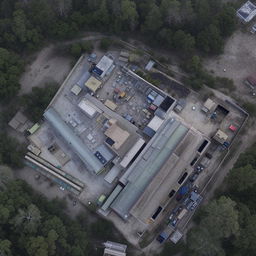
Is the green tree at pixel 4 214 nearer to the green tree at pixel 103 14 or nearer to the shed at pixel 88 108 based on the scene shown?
the shed at pixel 88 108

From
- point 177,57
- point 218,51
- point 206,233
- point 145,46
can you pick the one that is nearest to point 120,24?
point 145,46

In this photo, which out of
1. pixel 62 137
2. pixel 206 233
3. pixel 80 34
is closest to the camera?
pixel 206 233

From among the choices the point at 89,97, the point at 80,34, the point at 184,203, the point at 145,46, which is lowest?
the point at 184,203

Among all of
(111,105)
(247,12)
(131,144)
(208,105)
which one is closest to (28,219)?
(131,144)

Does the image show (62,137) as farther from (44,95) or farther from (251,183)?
(251,183)

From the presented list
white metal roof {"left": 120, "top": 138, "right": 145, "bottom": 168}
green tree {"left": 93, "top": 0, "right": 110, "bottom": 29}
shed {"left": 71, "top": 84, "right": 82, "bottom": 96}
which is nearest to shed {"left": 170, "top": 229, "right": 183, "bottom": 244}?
white metal roof {"left": 120, "top": 138, "right": 145, "bottom": 168}
